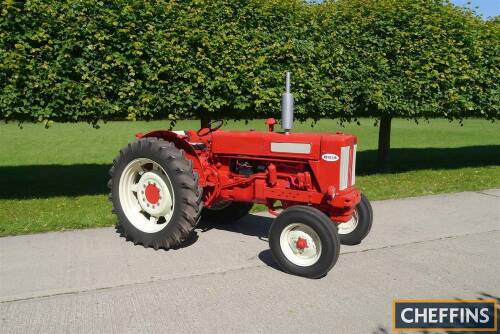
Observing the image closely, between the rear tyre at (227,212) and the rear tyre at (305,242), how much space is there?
1.64 meters

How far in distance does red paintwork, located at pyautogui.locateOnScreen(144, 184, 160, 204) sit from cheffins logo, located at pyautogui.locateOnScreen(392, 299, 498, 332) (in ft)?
8.81

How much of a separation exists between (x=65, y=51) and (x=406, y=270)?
5288 millimetres

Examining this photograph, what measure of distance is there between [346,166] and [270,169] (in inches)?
30.1

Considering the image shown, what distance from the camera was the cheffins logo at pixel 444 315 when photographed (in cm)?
350

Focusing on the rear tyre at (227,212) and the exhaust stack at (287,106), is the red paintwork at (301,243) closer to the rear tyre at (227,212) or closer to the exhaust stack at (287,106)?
the exhaust stack at (287,106)

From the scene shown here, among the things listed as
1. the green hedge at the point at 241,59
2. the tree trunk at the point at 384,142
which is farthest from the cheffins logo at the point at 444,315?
the tree trunk at the point at 384,142

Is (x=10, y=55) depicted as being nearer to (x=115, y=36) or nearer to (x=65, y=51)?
(x=65, y=51)

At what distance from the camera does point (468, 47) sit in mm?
9344

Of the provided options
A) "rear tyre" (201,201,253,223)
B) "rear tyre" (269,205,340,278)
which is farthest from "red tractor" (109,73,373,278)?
"rear tyre" (201,201,253,223)

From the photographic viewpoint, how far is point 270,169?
4918 millimetres

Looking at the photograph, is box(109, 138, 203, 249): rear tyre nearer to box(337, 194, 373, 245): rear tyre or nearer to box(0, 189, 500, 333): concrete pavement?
box(0, 189, 500, 333): concrete pavement

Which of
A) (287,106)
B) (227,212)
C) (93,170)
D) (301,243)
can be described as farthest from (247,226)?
(93,170)

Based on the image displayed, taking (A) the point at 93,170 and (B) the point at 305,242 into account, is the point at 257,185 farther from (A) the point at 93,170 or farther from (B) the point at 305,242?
(A) the point at 93,170

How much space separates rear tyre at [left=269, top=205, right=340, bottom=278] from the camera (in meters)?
4.19
